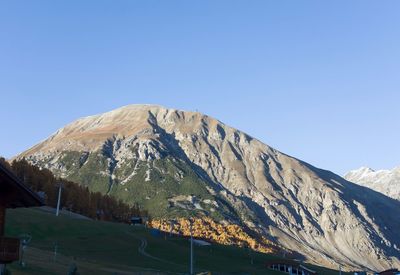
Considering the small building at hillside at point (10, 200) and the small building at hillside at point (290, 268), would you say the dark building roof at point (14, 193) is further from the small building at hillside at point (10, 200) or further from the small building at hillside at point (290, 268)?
the small building at hillside at point (290, 268)

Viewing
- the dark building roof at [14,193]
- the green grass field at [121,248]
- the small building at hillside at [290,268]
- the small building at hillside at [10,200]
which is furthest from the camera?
the small building at hillside at [290,268]

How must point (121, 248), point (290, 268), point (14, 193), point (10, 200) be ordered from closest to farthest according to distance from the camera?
point (14, 193) < point (10, 200) < point (121, 248) < point (290, 268)

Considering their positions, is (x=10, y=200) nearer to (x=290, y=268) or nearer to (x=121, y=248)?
(x=121, y=248)

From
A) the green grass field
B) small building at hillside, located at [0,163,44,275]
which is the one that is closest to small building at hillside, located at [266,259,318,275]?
the green grass field

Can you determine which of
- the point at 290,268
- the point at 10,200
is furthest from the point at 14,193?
the point at 290,268

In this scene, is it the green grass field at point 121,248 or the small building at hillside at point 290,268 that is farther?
the small building at hillside at point 290,268

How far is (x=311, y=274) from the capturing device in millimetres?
148500

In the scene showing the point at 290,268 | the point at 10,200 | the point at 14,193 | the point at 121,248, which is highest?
the point at 121,248

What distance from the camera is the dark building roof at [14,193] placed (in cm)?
3438

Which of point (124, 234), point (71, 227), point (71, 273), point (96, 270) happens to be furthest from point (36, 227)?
point (71, 273)

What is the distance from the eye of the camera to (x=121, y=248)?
13762cm

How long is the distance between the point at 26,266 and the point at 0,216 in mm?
38211

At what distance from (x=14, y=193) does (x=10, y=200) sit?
1.06 meters

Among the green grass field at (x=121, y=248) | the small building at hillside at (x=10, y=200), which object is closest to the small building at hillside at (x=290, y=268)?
the green grass field at (x=121, y=248)
